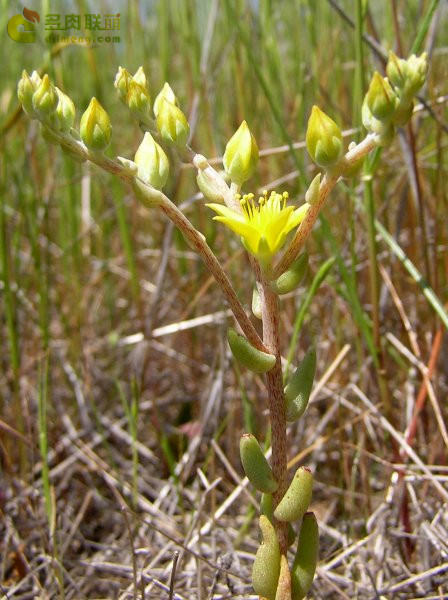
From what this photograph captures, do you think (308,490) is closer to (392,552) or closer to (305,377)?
(305,377)

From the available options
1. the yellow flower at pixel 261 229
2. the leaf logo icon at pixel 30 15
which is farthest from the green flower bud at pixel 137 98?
the leaf logo icon at pixel 30 15

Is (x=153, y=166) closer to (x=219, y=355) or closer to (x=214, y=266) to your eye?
(x=214, y=266)

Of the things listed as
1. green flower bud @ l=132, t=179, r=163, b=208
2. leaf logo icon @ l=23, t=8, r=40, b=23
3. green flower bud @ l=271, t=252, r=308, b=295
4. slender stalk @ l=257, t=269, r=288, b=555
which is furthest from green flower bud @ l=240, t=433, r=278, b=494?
leaf logo icon @ l=23, t=8, r=40, b=23

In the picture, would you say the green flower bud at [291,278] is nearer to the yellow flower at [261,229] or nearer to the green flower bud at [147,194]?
the yellow flower at [261,229]

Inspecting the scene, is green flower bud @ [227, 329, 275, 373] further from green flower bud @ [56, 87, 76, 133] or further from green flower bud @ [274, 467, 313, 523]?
green flower bud @ [56, 87, 76, 133]

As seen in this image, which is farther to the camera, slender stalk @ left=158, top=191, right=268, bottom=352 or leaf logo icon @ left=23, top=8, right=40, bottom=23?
leaf logo icon @ left=23, top=8, right=40, bottom=23
